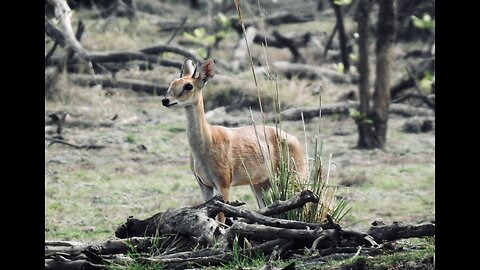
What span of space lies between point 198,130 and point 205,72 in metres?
0.62

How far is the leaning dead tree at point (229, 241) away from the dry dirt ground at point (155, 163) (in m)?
3.14

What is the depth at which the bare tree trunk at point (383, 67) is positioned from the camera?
16.2 metres

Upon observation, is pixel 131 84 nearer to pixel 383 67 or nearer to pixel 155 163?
pixel 155 163

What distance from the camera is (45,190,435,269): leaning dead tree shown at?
7.12m

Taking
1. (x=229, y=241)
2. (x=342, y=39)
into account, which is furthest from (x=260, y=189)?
(x=342, y=39)

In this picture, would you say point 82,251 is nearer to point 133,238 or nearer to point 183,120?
point 133,238

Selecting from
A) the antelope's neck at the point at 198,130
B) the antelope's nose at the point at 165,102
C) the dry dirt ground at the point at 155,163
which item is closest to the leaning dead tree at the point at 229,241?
the antelope's nose at the point at 165,102

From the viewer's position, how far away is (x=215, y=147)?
10.2m

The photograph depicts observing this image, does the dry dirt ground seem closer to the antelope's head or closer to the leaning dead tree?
the antelope's head

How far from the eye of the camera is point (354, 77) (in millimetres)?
20766

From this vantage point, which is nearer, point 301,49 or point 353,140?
point 353,140

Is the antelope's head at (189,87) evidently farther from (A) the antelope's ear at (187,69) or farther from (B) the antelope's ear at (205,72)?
(A) the antelope's ear at (187,69)
